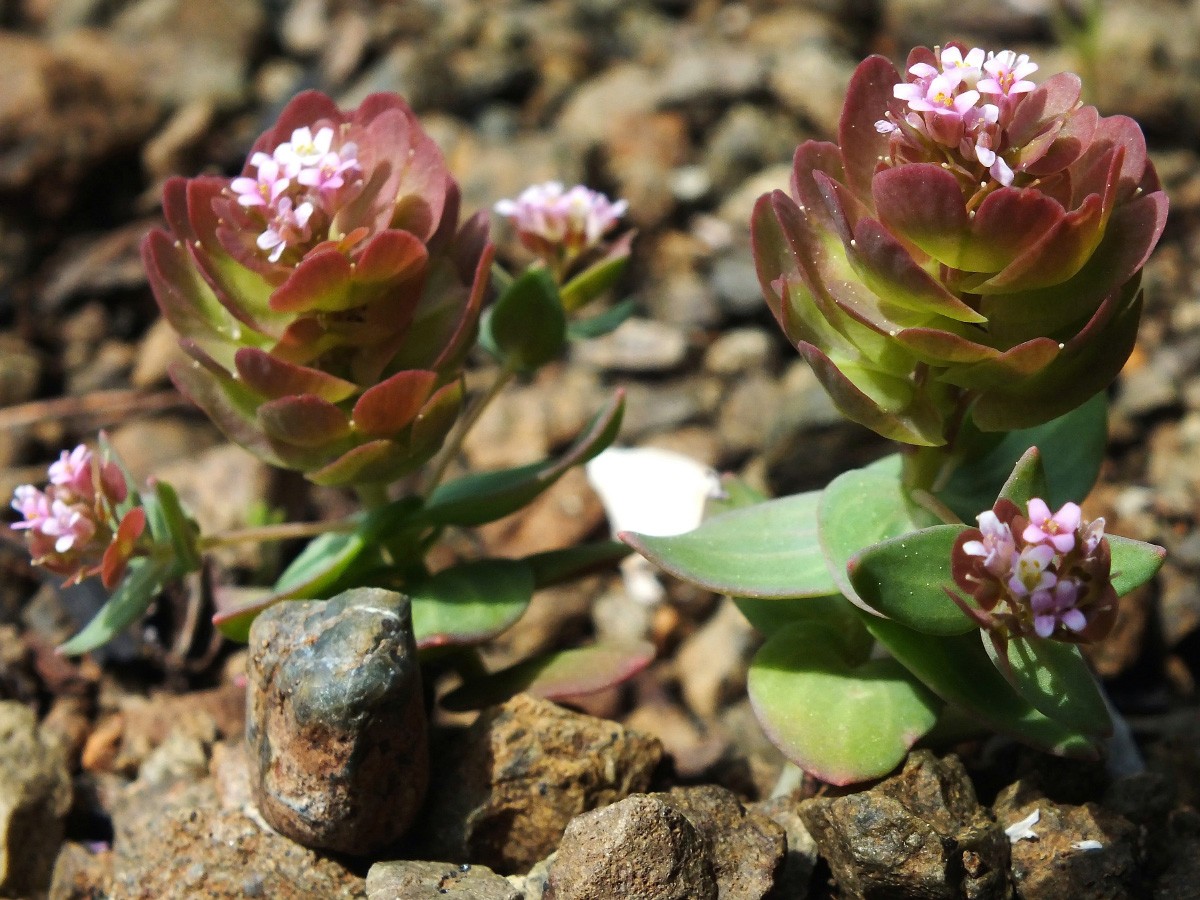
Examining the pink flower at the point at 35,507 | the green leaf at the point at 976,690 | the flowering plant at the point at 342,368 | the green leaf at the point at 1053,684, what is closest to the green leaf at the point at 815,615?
the green leaf at the point at 976,690

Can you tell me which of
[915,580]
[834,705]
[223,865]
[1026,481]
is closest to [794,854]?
[834,705]

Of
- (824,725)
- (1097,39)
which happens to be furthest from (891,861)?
(1097,39)

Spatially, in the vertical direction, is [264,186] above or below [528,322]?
above

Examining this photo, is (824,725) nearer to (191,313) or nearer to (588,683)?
(588,683)

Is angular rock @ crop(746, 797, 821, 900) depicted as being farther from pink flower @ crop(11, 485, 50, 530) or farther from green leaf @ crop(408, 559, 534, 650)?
pink flower @ crop(11, 485, 50, 530)

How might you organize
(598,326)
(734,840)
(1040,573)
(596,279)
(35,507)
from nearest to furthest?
1. (1040,573)
2. (734,840)
3. (35,507)
4. (596,279)
5. (598,326)

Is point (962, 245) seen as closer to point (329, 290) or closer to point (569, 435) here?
point (329, 290)
